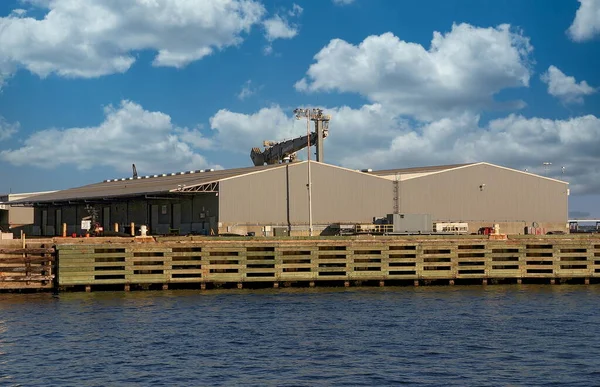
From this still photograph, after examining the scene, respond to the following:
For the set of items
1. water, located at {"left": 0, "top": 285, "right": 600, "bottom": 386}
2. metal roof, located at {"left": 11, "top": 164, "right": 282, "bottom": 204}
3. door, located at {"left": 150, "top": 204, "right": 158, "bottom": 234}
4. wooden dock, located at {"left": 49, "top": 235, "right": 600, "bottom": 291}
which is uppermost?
metal roof, located at {"left": 11, "top": 164, "right": 282, "bottom": 204}

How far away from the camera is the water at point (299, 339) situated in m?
30.1

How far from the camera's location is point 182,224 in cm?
8775

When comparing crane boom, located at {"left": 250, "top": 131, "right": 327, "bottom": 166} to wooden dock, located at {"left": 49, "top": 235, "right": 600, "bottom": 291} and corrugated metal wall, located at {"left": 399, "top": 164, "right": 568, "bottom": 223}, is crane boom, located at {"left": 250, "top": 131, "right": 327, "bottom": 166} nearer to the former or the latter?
corrugated metal wall, located at {"left": 399, "top": 164, "right": 568, "bottom": 223}

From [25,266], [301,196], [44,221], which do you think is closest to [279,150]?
[301,196]

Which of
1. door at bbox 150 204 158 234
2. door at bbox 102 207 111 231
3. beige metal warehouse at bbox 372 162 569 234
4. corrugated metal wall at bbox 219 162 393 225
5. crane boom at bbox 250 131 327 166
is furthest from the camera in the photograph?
crane boom at bbox 250 131 327 166

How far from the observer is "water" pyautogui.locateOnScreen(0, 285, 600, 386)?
1187 inches

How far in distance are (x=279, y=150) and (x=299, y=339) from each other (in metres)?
77.0

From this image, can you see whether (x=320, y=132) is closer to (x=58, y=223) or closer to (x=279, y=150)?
(x=279, y=150)

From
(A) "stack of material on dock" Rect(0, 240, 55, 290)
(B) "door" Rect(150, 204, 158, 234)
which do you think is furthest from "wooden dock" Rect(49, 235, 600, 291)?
(B) "door" Rect(150, 204, 158, 234)

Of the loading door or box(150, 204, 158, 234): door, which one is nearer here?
A: the loading door

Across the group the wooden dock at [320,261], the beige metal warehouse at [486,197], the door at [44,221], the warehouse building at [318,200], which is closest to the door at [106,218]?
→ the warehouse building at [318,200]

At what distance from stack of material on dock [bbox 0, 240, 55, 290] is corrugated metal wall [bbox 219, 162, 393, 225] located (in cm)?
2794

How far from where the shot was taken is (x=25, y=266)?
53062 mm

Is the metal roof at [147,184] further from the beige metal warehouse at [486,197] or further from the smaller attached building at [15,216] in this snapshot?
the beige metal warehouse at [486,197]
